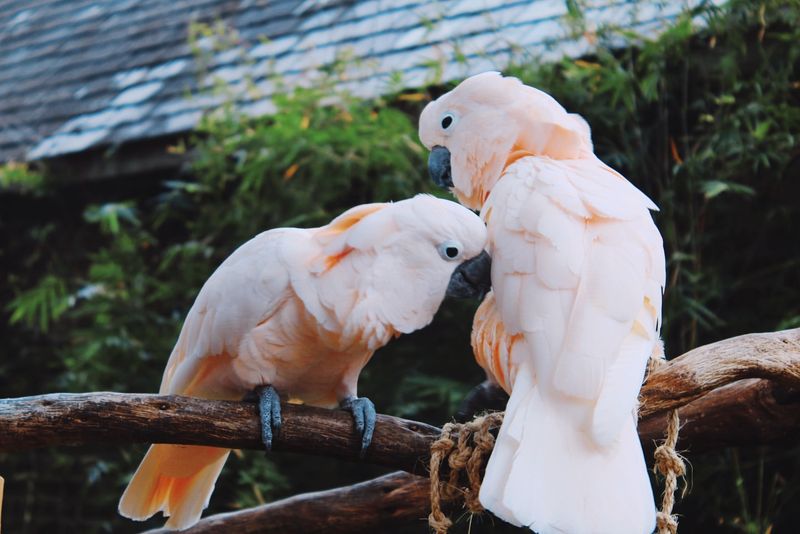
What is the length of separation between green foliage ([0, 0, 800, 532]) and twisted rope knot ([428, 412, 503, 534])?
1.21 m

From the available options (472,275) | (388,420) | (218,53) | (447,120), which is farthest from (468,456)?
(218,53)

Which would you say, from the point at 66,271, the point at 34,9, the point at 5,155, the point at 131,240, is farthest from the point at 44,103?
the point at 34,9

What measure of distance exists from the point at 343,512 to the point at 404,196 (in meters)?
1.33

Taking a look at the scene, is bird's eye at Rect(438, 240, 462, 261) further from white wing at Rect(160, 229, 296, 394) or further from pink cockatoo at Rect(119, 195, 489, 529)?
white wing at Rect(160, 229, 296, 394)

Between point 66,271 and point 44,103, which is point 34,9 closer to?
point 44,103

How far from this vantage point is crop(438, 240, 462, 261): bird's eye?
5.18 feet

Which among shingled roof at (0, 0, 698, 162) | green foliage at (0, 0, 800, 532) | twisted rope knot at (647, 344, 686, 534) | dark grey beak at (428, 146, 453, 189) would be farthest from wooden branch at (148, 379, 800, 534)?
shingled roof at (0, 0, 698, 162)

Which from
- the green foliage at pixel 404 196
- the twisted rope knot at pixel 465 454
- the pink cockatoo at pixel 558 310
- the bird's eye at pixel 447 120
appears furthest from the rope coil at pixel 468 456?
the green foliage at pixel 404 196

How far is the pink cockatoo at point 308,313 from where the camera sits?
160 cm

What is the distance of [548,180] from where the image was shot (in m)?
1.60

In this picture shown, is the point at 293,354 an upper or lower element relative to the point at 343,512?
upper

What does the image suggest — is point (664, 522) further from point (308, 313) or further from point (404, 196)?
point (404, 196)

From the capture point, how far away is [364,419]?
1.70 meters

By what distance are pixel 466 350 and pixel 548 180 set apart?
1439 mm
